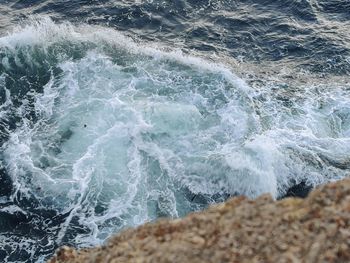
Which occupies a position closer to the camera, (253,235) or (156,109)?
(253,235)

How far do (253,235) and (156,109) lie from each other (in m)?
12.6

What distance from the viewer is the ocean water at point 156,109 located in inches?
666

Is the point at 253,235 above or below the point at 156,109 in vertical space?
above

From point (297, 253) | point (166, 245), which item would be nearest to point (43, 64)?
point (166, 245)

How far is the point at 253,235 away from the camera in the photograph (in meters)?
8.45

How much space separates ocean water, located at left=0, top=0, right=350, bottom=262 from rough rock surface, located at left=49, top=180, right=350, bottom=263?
6.79m

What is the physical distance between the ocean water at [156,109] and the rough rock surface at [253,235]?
267 inches

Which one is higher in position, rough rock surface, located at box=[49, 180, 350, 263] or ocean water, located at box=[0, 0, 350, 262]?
rough rock surface, located at box=[49, 180, 350, 263]

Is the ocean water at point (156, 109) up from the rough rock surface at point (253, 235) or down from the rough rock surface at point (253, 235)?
down

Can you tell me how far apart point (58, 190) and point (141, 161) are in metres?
3.34

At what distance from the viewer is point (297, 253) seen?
313 inches

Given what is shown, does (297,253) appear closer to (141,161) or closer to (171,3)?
(141,161)

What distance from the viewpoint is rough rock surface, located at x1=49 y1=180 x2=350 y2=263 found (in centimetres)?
802

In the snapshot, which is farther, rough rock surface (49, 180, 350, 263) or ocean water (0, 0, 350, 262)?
ocean water (0, 0, 350, 262)
